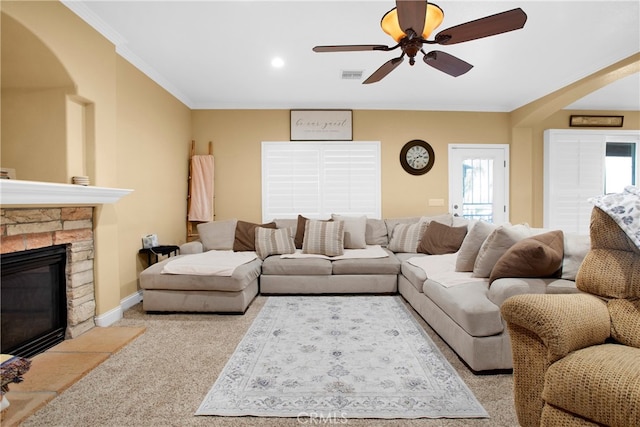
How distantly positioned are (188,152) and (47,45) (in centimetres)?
274

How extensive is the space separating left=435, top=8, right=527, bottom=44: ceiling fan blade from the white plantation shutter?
10.2 ft

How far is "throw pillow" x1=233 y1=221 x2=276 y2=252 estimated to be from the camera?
4301mm

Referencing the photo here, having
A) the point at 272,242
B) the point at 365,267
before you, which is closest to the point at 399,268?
the point at 365,267

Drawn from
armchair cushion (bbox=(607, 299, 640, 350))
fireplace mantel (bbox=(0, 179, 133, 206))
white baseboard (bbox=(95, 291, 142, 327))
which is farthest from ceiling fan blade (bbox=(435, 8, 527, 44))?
white baseboard (bbox=(95, 291, 142, 327))

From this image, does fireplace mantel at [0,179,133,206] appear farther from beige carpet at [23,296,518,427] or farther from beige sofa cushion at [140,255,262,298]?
beige carpet at [23,296,518,427]

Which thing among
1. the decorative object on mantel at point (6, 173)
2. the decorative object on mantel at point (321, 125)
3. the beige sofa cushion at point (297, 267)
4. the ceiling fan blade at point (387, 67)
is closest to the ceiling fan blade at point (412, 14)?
the ceiling fan blade at point (387, 67)

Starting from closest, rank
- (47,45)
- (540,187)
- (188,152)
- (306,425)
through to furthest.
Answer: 1. (306,425)
2. (47,45)
3. (188,152)
4. (540,187)

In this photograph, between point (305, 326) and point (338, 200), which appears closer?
point (305, 326)

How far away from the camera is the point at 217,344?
255 cm

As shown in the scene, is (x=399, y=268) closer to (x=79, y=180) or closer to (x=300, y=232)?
(x=300, y=232)

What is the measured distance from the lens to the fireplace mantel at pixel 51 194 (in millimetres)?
1918

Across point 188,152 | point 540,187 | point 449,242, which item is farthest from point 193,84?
point 540,187

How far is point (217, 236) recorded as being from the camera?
4.46 m

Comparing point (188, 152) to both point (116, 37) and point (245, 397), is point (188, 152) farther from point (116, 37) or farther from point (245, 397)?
point (245, 397)
